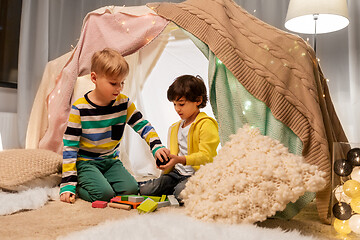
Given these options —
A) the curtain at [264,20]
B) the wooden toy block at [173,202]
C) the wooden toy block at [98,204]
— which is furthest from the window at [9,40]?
the wooden toy block at [173,202]

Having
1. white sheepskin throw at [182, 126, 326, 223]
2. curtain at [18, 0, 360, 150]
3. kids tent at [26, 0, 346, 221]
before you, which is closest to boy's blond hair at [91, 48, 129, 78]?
kids tent at [26, 0, 346, 221]

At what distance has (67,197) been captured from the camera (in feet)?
3.40

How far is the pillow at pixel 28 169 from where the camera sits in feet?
3.48

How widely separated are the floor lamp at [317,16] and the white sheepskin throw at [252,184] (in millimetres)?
1262

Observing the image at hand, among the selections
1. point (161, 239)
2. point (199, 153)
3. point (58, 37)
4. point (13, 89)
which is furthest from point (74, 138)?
point (58, 37)

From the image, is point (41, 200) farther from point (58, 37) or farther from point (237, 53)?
point (58, 37)

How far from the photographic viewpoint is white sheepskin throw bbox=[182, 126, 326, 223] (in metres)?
0.77

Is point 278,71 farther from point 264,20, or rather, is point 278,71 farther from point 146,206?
point 264,20

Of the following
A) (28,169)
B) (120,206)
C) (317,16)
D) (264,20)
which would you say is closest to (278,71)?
(120,206)

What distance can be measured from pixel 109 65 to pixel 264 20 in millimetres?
1600

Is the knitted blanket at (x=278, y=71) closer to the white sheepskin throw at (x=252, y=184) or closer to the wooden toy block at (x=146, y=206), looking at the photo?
the white sheepskin throw at (x=252, y=184)

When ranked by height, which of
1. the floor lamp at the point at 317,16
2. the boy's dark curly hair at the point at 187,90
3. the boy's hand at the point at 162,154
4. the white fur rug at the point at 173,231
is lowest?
the white fur rug at the point at 173,231

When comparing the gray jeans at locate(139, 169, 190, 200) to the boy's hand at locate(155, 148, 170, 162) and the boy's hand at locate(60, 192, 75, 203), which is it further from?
the boy's hand at locate(60, 192, 75, 203)

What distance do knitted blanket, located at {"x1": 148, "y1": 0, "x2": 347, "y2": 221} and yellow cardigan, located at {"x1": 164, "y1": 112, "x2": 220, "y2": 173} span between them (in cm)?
30
